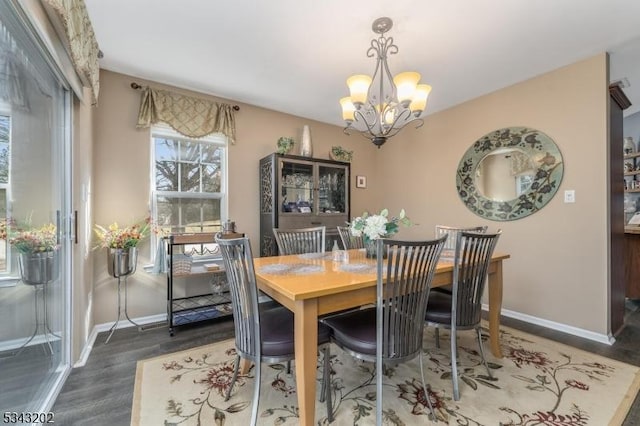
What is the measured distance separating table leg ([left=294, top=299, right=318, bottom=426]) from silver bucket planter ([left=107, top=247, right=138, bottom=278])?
6.55 ft

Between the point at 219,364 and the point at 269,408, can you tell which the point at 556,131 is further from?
the point at 219,364

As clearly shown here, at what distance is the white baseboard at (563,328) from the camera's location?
2486 mm

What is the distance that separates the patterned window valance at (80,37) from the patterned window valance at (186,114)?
0.67 metres

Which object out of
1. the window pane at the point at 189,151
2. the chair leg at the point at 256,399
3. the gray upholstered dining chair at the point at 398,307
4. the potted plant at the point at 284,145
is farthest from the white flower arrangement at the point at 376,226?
the window pane at the point at 189,151

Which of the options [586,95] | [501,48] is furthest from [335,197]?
[586,95]

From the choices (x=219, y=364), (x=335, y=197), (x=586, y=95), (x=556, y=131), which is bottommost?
(x=219, y=364)

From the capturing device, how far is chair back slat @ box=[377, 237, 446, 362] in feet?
4.56

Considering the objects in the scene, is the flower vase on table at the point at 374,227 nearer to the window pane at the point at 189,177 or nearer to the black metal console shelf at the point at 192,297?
the black metal console shelf at the point at 192,297

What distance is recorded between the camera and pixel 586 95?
2.58 meters

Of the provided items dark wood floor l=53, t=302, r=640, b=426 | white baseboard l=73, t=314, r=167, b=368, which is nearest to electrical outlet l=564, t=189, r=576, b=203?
dark wood floor l=53, t=302, r=640, b=426

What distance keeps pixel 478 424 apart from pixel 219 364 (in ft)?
5.66

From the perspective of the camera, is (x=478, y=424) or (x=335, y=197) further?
(x=335, y=197)

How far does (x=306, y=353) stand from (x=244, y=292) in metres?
0.44

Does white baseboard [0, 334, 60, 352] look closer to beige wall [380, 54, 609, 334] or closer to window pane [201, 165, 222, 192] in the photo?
window pane [201, 165, 222, 192]
